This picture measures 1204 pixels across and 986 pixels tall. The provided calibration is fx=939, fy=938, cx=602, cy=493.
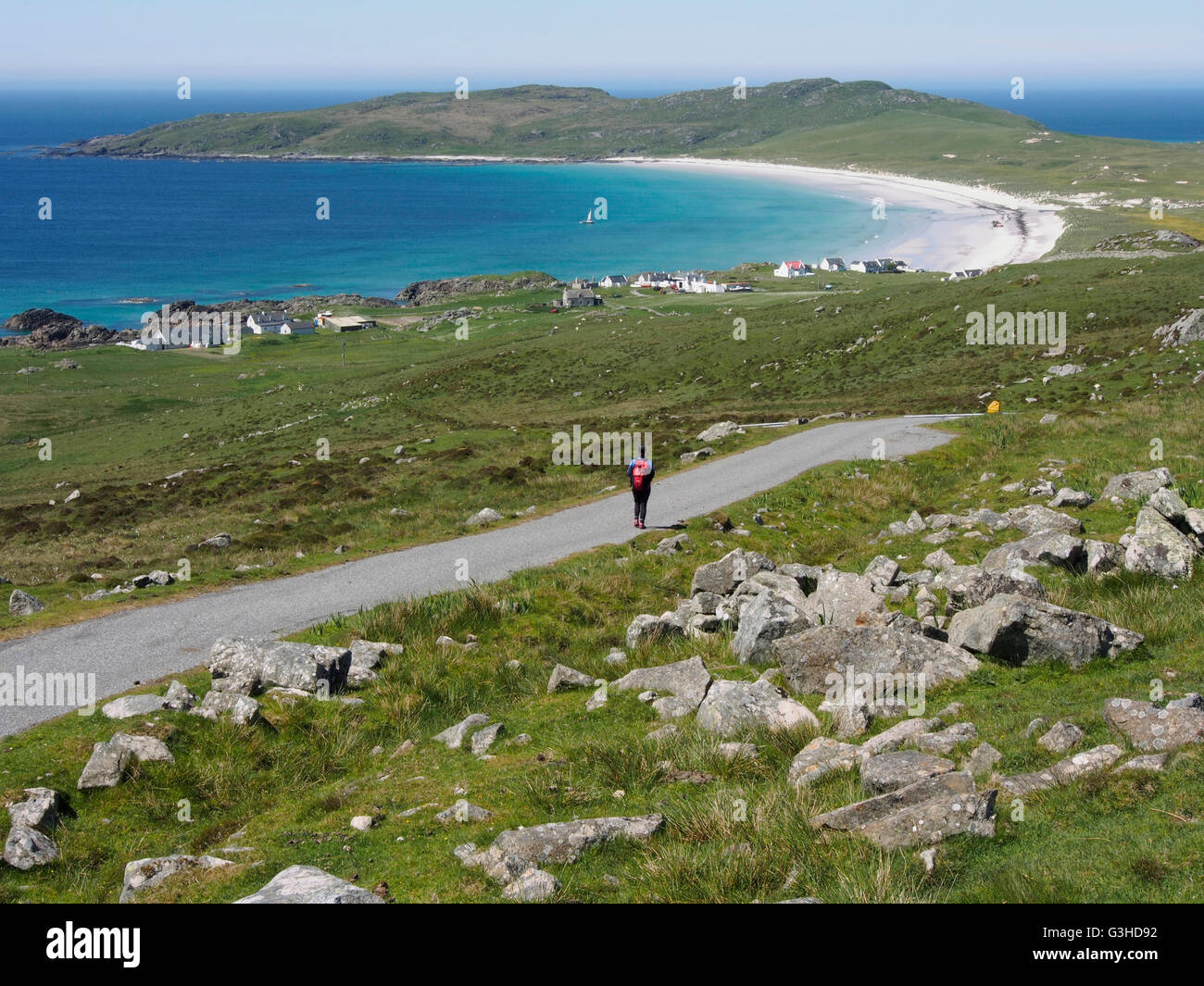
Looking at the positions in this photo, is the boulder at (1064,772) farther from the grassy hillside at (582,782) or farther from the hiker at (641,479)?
the hiker at (641,479)

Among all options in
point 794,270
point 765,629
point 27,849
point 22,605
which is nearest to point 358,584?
point 22,605

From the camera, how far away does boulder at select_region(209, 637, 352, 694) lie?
45.0 ft

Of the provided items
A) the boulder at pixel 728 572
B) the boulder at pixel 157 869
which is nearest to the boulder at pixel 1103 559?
the boulder at pixel 728 572

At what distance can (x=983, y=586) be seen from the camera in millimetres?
13664

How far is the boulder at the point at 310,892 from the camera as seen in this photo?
732cm

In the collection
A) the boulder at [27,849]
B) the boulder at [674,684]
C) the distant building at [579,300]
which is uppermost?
the distant building at [579,300]

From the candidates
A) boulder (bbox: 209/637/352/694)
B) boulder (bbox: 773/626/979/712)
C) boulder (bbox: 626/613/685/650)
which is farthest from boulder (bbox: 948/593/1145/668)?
boulder (bbox: 209/637/352/694)

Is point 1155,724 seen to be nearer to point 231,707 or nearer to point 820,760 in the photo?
point 820,760

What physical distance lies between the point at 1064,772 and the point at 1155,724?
3.80ft

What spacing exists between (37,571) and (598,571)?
16.6 metres

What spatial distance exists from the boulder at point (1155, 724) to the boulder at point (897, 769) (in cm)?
176

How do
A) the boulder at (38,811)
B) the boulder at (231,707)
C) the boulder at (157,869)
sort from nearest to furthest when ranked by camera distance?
the boulder at (157,869) → the boulder at (38,811) → the boulder at (231,707)

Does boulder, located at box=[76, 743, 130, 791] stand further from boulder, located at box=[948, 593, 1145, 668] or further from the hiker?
the hiker
